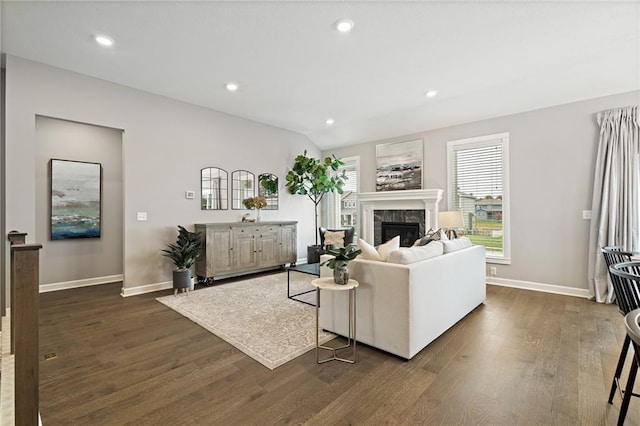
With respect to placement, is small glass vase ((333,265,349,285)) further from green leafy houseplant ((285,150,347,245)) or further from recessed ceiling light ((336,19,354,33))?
green leafy houseplant ((285,150,347,245))

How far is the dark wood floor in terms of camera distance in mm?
1760

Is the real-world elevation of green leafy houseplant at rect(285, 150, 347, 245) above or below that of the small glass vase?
above

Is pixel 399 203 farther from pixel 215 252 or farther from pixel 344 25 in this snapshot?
pixel 344 25

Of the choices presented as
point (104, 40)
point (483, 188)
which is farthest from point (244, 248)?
point (483, 188)

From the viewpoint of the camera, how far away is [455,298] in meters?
3.06

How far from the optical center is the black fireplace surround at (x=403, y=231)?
569 cm

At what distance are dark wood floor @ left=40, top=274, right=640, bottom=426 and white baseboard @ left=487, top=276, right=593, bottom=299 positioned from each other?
105 centimetres

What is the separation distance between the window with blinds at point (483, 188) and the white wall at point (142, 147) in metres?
3.71

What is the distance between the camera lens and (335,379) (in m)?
2.13

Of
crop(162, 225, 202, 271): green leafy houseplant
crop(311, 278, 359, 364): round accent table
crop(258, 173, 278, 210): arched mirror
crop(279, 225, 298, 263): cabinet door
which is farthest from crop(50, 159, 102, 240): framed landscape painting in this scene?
crop(311, 278, 359, 364): round accent table

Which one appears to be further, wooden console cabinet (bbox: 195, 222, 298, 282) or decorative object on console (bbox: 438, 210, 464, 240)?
wooden console cabinet (bbox: 195, 222, 298, 282)

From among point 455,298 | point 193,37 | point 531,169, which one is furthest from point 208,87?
point 531,169

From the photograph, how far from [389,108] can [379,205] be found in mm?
2002

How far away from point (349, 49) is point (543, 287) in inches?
173
